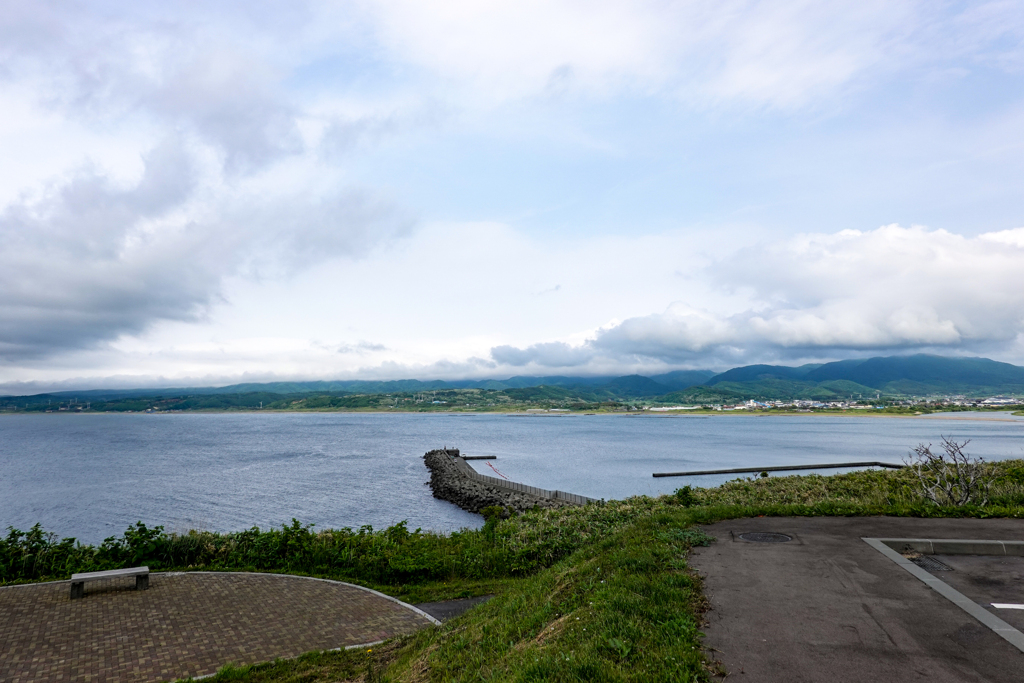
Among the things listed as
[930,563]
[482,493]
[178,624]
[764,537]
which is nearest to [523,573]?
[764,537]

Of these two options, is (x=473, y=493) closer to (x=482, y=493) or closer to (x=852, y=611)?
(x=482, y=493)

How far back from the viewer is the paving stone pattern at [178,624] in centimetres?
809

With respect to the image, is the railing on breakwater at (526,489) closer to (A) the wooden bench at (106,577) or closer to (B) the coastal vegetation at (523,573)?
(B) the coastal vegetation at (523,573)

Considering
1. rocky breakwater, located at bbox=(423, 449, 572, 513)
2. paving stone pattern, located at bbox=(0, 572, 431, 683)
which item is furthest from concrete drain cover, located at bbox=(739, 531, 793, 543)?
rocky breakwater, located at bbox=(423, 449, 572, 513)

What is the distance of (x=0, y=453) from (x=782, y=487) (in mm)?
109154

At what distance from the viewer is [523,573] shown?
15406mm

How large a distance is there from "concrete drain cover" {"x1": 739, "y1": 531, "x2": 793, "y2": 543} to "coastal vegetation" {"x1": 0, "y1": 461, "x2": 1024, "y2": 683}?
1.05m

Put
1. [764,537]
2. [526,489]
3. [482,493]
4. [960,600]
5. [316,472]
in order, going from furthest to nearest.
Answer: [316,472] → [526,489] → [482,493] → [764,537] → [960,600]

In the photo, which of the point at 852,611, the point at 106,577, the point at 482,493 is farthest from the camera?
the point at 482,493

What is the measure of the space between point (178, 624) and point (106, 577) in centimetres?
312

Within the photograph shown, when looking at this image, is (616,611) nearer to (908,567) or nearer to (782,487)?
(908,567)

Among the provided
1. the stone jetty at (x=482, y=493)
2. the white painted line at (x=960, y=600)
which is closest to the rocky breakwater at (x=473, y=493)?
the stone jetty at (x=482, y=493)

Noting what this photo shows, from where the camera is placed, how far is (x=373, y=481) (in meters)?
51.0

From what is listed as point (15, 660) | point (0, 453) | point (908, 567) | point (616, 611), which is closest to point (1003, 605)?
point (908, 567)
